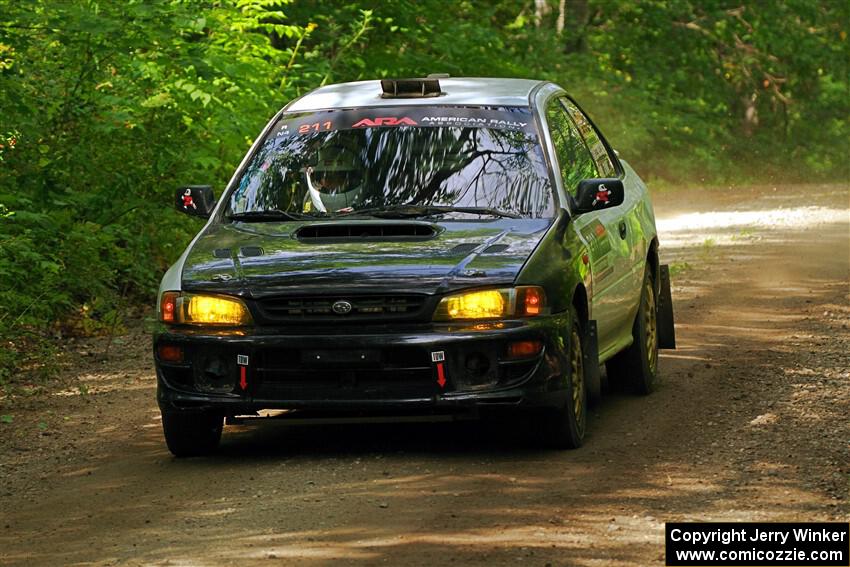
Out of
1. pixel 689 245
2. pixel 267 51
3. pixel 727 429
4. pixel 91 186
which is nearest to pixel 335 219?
pixel 727 429

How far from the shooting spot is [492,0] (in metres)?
36.6

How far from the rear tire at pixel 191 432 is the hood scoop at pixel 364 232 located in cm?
100

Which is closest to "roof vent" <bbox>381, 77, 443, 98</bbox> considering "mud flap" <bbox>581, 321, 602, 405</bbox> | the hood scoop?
Answer: the hood scoop

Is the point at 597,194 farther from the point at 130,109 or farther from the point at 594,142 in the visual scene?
the point at 130,109

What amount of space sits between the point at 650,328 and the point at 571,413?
93.0 inches

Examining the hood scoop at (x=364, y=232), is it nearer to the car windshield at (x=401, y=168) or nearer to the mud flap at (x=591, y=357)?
the car windshield at (x=401, y=168)

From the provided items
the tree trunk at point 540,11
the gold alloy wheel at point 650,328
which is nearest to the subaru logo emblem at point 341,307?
the gold alloy wheel at point 650,328

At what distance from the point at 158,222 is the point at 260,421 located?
7055 millimetres

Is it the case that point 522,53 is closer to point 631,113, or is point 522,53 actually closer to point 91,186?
point 631,113

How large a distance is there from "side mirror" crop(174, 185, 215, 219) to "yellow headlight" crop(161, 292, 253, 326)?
101cm

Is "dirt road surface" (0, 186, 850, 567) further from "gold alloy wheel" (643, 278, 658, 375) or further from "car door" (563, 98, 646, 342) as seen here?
"car door" (563, 98, 646, 342)

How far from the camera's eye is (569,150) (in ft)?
31.1

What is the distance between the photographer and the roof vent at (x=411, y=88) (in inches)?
374

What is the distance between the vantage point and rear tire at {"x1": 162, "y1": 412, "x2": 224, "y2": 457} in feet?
27.7
